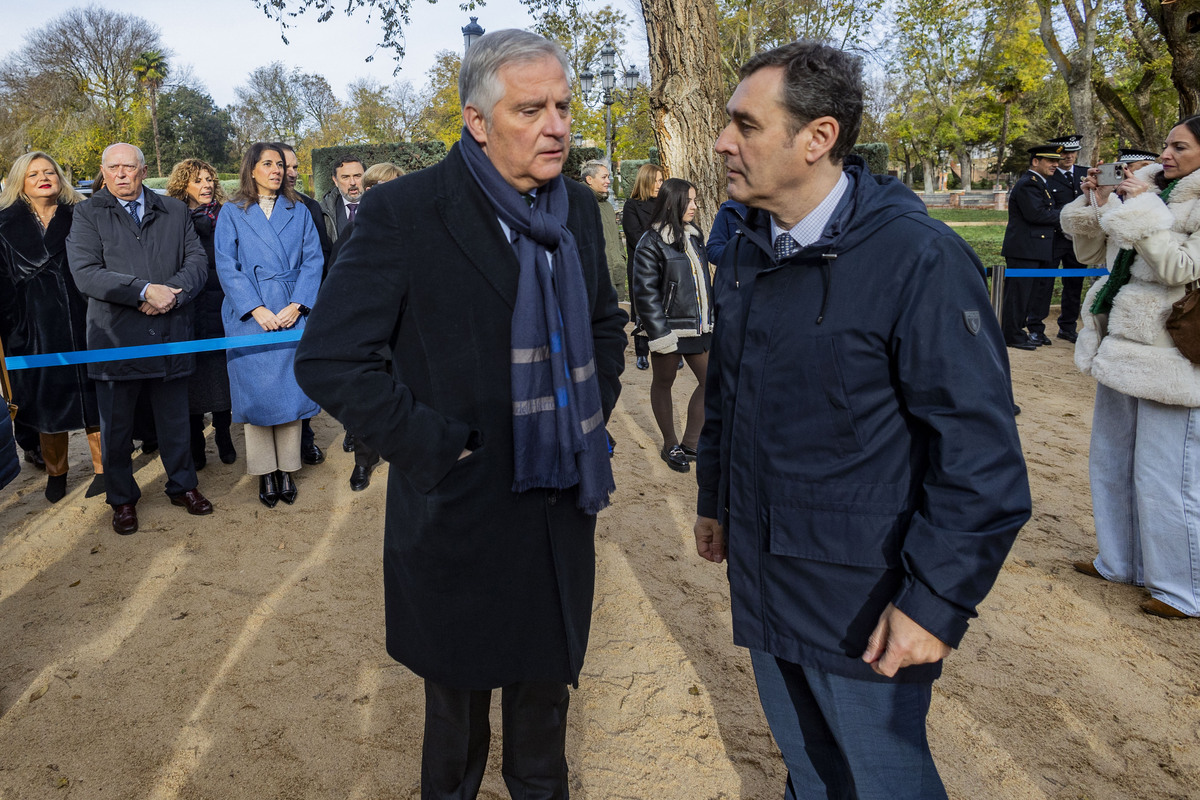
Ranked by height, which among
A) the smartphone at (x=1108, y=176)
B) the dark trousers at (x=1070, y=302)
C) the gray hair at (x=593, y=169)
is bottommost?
the dark trousers at (x=1070, y=302)

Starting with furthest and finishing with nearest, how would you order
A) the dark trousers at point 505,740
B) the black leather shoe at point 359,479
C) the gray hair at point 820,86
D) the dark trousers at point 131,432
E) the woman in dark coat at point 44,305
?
the black leather shoe at point 359,479
the woman in dark coat at point 44,305
the dark trousers at point 131,432
the dark trousers at point 505,740
the gray hair at point 820,86

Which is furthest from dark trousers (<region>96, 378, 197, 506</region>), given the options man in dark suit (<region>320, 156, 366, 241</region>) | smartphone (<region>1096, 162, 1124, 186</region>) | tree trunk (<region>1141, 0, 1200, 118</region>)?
tree trunk (<region>1141, 0, 1200, 118</region>)

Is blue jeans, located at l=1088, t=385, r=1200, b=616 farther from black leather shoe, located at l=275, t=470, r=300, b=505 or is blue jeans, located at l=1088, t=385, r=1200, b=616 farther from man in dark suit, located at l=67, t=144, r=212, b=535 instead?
man in dark suit, located at l=67, t=144, r=212, b=535

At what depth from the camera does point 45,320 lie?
18.3 feet

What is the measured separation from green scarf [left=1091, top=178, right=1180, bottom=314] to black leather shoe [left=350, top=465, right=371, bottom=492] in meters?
4.73

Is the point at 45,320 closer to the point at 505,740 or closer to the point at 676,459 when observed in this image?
the point at 676,459

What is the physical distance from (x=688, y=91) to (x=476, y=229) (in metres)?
7.99

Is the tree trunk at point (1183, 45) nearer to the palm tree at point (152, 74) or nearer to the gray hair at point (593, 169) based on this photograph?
the gray hair at point (593, 169)

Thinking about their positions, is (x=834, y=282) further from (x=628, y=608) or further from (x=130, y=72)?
(x=130, y=72)

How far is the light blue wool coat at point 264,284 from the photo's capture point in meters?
5.19

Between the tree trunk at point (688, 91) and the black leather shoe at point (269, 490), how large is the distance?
571cm

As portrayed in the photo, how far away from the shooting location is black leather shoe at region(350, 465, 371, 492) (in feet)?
19.5

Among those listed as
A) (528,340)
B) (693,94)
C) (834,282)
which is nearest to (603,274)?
(528,340)

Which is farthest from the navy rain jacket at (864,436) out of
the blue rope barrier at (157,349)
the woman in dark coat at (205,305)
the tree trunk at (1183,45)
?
the tree trunk at (1183,45)
